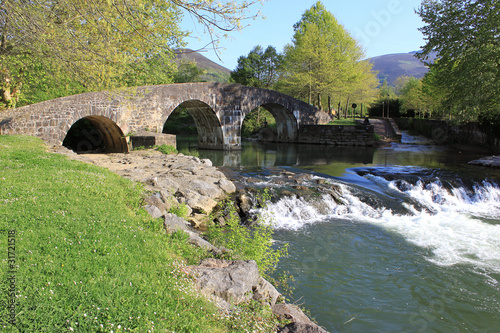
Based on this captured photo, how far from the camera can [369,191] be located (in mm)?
11008

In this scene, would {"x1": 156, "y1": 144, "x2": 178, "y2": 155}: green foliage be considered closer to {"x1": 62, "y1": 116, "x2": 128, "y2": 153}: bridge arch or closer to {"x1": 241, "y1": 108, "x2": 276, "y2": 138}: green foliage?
{"x1": 62, "y1": 116, "x2": 128, "y2": 153}: bridge arch

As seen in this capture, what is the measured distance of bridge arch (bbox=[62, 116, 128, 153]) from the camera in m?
17.5

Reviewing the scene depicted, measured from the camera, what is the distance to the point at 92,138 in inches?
788

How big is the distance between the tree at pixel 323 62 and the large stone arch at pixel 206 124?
11419 millimetres

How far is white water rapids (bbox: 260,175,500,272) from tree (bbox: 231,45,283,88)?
36.4 m

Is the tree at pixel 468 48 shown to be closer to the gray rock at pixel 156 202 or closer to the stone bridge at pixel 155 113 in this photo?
the stone bridge at pixel 155 113

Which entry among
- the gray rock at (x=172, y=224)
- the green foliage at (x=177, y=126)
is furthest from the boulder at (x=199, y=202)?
the green foliage at (x=177, y=126)

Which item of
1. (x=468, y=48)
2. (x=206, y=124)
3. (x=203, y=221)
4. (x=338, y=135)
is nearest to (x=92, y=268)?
(x=203, y=221)

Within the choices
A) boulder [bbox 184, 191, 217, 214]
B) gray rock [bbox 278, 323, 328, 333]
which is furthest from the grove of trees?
gray rock [bbox 278, 323, 328, 333]

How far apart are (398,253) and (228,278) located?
14.2 feet

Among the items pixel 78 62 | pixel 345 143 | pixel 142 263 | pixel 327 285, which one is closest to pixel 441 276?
pixel 327 285

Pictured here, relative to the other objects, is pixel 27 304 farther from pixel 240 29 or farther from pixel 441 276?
pixel 441 276

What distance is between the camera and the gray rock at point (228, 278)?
3.80 m

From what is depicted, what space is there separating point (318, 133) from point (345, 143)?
8.83ft
